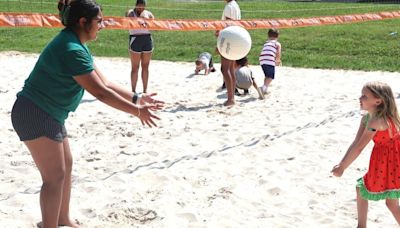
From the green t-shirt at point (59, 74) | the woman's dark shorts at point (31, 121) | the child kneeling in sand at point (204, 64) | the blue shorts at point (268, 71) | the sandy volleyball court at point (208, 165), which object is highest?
the green t-shirt at point (59, 74)

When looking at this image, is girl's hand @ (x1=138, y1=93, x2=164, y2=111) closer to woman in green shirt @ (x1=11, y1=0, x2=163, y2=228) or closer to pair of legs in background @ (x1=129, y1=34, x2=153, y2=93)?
woman in green shirt @ (x1=11, y1=0, x2=163, y2=228)

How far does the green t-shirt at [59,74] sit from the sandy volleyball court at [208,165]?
1145mm

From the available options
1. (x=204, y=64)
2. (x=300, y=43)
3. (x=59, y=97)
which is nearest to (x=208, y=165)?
(x=59, y=97)

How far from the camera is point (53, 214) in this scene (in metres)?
3.50

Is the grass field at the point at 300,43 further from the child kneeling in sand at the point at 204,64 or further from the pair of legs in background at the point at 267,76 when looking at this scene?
the pair of legs in background at the point at 267,76

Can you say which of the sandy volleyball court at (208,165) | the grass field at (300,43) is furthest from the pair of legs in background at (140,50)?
the grass field at (300,43)

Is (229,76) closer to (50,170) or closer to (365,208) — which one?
(365,208)

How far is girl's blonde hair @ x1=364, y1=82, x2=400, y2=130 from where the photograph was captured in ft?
11.9

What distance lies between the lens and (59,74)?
3.33 metres

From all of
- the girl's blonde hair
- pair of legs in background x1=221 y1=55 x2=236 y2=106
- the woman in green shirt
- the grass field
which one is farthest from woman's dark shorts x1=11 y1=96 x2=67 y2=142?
the grass field

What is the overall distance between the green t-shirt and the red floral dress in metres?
1.88

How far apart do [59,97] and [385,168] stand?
208cm

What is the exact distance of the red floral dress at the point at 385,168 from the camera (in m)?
3.73

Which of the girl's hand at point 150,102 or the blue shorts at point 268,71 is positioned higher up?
the girl's hand at point 150,102
